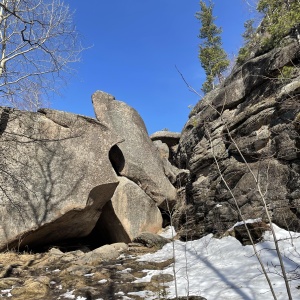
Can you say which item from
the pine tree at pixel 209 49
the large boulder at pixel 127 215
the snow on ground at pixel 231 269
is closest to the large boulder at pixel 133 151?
the large boulder at pixel 127 215

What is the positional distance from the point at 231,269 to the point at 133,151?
760 cm

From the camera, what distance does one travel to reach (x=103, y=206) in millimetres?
11164

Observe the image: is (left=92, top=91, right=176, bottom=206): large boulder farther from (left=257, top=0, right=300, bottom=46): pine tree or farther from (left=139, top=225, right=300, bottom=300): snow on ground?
(left=257, top=0, right=300, bottom=46): pine tree

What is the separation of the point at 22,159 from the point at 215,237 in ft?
21.8

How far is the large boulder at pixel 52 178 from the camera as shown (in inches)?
358

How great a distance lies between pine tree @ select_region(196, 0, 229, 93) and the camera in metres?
31.4

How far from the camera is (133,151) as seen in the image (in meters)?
12.7

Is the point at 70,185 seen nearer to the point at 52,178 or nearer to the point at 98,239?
the point at 52,178

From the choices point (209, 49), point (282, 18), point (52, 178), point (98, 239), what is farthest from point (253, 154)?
point (209, 49)

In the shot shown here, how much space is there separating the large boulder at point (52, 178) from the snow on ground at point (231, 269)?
2.89 metres

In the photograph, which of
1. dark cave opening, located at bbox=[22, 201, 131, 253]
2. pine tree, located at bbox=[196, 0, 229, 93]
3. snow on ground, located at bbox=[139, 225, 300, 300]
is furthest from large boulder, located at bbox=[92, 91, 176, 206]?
pine tree, located at bbox=[196, 0, 229, 93]

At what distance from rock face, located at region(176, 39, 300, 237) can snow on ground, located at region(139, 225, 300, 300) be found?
3.45ft

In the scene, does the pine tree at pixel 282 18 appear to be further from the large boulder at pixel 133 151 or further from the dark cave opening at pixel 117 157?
the dark cave opening at pixel 117 157

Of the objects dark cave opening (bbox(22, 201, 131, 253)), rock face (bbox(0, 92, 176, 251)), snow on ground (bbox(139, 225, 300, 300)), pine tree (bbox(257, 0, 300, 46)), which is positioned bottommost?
snow on ground (bbox(139, 225, 300, 300))
